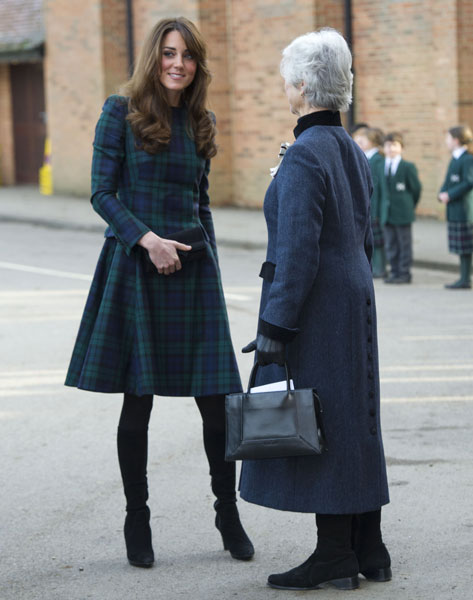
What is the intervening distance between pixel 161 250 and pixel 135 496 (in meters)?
0.96

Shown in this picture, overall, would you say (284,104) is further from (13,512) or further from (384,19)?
(13,512)

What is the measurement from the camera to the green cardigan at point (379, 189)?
42.4ft

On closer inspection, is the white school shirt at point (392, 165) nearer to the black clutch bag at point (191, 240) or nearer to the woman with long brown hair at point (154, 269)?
the woman with long brown hair at point (154, 269)

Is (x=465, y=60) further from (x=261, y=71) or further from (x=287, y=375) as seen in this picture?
(x=287, y=375)

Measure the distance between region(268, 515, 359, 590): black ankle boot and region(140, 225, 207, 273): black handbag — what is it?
108 centimetres

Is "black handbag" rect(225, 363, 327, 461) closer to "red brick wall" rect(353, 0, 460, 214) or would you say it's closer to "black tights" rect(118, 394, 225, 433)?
"black tights" rect(118, 394, 225, 433)

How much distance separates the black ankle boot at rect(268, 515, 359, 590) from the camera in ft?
13.3

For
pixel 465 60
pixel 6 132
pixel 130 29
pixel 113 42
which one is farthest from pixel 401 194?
pixel 6 132

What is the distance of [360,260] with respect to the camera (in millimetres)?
4047

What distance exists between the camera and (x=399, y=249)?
12844 millimetres

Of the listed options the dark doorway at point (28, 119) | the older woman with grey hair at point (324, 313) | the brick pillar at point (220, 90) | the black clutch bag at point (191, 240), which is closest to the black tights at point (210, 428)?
the older woman with grey hair at point (324, 313)

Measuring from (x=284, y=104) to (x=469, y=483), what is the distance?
15.6 meters

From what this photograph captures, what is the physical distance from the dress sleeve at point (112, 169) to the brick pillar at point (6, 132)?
23781 mm

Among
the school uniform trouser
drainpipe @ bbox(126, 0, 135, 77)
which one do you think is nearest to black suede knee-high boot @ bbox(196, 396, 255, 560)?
the school uniform trouser
